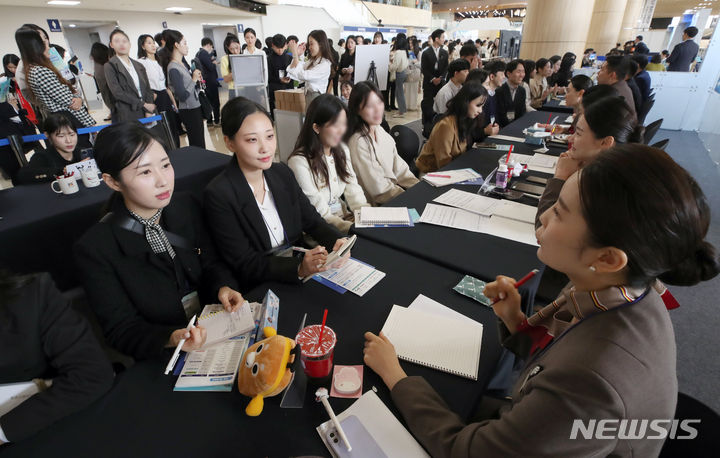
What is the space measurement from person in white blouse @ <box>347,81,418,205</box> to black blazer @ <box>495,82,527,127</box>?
2458 mm

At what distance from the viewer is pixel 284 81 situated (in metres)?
6.09

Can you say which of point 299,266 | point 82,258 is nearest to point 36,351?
point 82,258

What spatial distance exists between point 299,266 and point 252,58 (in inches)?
174

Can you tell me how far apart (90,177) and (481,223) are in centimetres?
238

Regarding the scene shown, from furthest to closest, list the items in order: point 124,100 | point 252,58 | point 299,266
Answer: point 252,58, point 124,100, point 299,266

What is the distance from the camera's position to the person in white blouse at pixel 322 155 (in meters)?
2.01

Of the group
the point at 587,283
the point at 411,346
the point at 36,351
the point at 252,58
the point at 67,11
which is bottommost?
the point at 411,346

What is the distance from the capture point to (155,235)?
1225 millimetres

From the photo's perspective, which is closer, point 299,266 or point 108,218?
point 108,218

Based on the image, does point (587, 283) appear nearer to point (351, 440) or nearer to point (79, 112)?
point (351, 440)

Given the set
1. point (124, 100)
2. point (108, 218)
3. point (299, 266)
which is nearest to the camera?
point (108, 218)

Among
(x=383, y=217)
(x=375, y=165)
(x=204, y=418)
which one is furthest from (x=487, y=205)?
(x=204, y=418)

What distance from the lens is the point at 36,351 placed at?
83 centimetres

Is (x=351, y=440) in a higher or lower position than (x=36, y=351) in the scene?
lower
